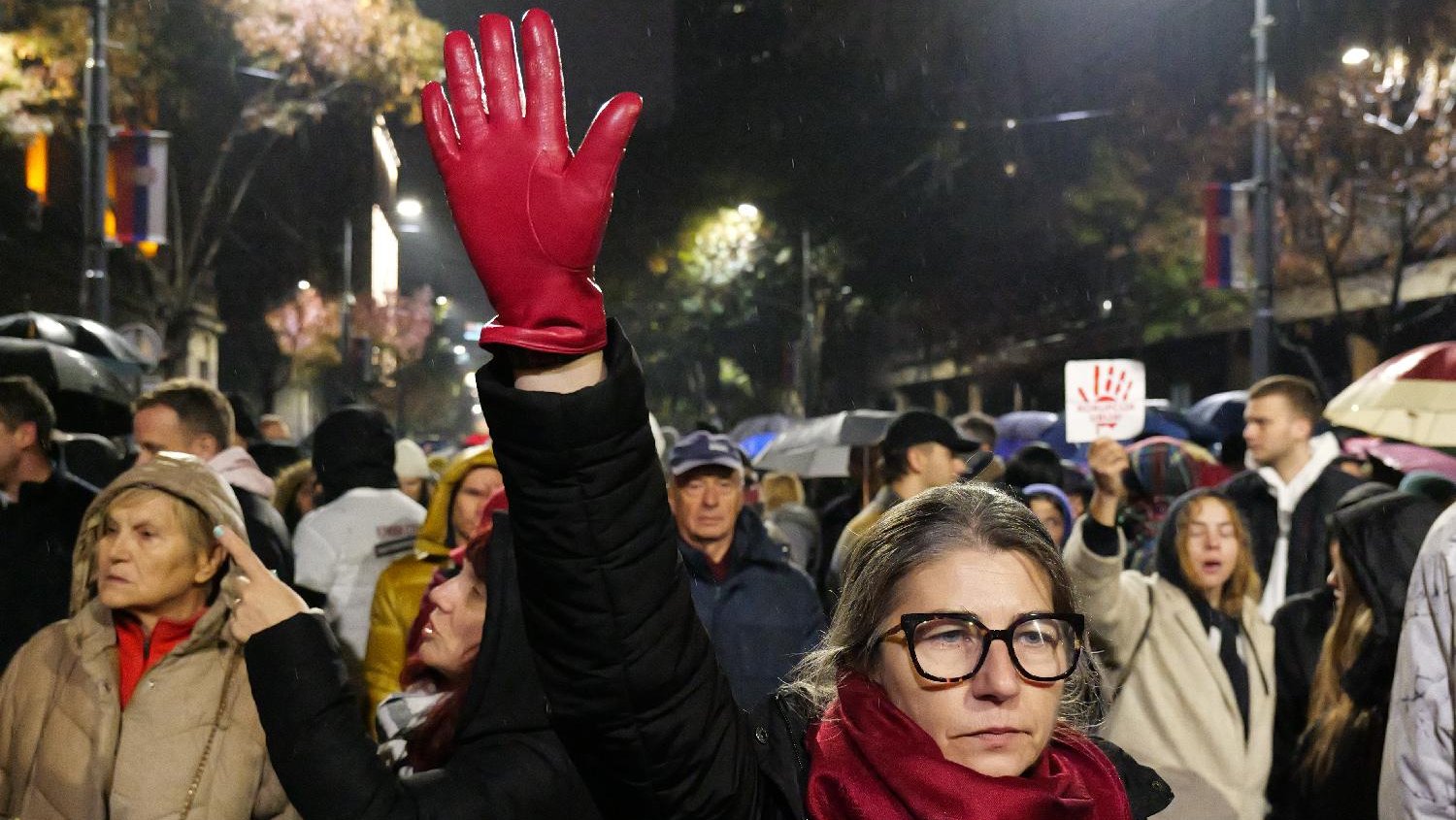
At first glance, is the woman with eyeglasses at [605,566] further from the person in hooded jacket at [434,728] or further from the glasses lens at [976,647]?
the person in hooded jacket at [434,728]

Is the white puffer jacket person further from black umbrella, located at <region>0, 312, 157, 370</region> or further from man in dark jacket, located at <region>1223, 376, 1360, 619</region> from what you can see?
black umbrella, located at <region>0, 312, 157, 370</region>

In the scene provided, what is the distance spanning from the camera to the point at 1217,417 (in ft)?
58.1

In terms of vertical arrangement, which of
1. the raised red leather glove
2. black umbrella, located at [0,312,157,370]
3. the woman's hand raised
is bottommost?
the woman's hand raised

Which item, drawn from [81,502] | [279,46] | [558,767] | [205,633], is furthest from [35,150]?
[558,767]

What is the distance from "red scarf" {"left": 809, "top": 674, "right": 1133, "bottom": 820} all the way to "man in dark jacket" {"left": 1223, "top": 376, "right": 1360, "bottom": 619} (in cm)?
541

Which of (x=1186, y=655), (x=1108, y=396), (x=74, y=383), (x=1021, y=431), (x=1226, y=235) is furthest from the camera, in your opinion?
(x=1021, y=431)

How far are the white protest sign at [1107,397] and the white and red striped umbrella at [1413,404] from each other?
638 cm

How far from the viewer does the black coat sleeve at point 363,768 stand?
8.63 feet

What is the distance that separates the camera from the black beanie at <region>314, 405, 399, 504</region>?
6.75 meters

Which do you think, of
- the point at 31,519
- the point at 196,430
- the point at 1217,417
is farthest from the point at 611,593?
the point at 1217,417

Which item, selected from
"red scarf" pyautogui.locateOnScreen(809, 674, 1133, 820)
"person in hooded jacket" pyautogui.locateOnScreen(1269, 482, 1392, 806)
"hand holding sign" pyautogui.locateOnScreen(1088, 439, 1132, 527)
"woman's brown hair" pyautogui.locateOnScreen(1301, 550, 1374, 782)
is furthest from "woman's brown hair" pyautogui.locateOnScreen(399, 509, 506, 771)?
"person in hooded jacket" pyautogui.locateOnScreen(1269, 482, 1392, 806)

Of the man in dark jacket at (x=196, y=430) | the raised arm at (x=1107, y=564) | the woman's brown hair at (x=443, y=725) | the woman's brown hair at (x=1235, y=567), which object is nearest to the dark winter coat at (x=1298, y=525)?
the woman's brown hair at (x=1235, y=567)

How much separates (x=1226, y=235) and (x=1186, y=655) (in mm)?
14100

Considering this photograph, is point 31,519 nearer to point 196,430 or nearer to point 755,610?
point 196,430
